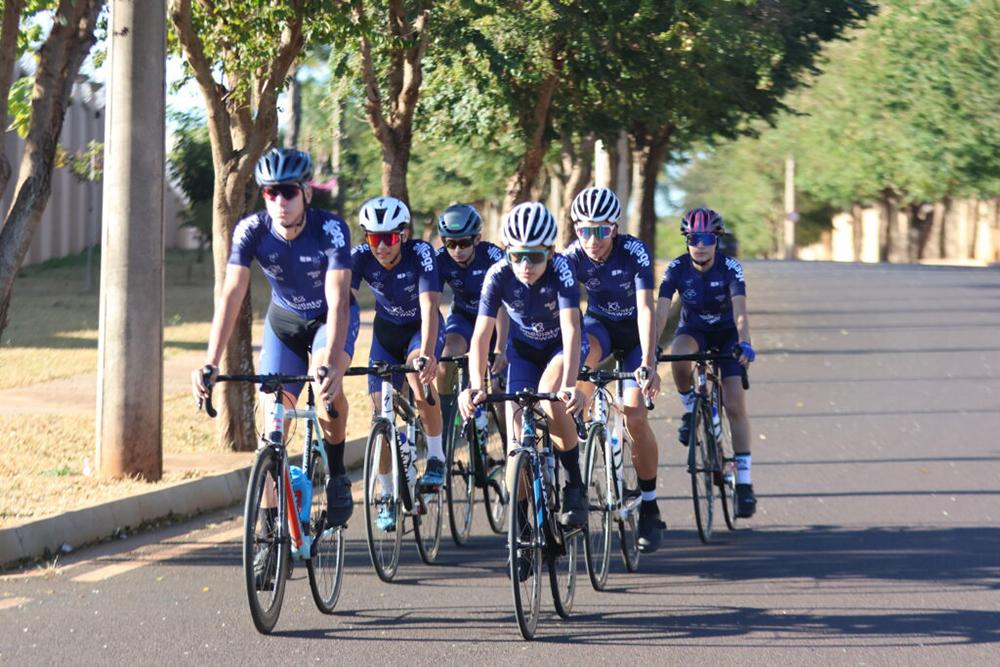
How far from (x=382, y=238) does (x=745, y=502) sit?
2.83m

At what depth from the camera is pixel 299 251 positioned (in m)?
7.91

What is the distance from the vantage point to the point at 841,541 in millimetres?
9758

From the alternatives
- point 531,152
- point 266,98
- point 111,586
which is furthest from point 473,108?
point 111,586

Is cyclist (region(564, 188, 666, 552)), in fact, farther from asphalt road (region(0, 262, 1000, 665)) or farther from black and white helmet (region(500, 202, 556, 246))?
black and white helmet (region(500, 202, 556, 246))

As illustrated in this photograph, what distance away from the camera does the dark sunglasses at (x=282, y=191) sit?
7617 millimetres

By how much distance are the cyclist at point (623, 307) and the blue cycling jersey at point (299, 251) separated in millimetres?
1517

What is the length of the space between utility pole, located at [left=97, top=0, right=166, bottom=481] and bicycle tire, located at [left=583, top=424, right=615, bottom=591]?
3.74 meters

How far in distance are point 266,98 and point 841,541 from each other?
19.1ft

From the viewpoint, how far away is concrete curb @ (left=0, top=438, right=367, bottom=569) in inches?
346

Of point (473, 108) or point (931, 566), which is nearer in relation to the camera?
point (931, 566)

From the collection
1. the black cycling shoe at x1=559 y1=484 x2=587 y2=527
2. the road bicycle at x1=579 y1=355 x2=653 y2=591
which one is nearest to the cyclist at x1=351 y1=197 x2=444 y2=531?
the road bicycle at x1=579 y1=355 x2=653 y2=591

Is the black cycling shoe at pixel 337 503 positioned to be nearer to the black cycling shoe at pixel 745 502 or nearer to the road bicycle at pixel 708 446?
the road bicycle at pixel 708 446

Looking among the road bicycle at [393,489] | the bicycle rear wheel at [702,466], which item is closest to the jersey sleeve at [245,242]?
the road bicycle at [393,489]

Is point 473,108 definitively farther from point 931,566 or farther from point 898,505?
point 931,566
